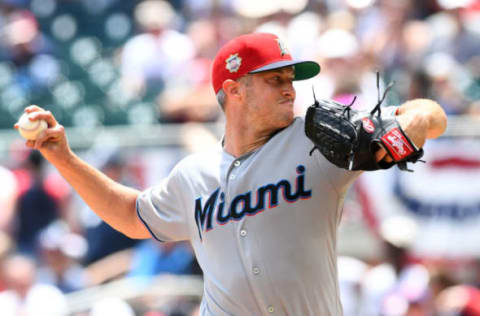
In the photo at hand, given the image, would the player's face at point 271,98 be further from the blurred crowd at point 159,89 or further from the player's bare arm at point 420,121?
the blurred crowd at point 159,89

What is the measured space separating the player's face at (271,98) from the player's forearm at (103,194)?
720mm

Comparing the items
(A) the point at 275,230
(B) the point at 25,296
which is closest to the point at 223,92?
(A) the point at 275,230

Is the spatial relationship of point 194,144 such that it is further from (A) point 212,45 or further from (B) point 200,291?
(A) point 212,45

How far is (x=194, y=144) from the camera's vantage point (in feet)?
21.2

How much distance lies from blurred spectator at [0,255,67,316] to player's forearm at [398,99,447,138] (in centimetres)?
427

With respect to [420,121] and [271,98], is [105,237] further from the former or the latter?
[420,121]

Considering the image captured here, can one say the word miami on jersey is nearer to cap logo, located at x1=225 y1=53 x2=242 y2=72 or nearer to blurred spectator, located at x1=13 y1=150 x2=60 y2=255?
cap logo, located at x1=225 y1=53 x2=242 y2=72

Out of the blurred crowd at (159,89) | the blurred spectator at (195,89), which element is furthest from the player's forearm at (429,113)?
the blurred spectator at (195,89)

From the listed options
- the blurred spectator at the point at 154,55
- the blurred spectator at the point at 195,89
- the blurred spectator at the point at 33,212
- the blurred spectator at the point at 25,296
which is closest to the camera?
the blurred spectator at the point at 25,296

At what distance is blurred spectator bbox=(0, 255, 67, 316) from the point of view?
6297 millimetres

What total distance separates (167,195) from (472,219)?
374 cm

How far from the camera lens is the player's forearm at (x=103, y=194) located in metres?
3.37

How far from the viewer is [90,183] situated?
3.37 m

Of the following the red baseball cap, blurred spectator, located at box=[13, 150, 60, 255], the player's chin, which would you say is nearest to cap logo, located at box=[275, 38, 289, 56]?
the red baseball cap
